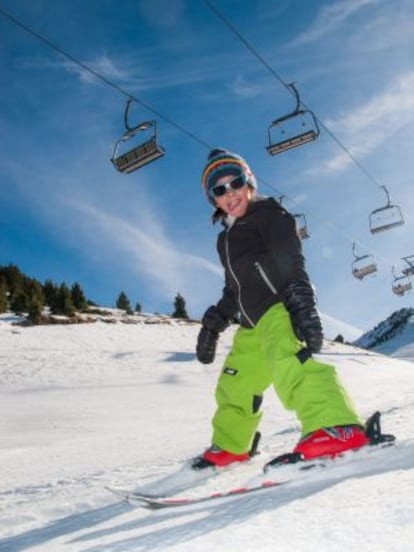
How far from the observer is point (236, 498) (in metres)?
1.75

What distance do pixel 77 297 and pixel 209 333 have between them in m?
55.7


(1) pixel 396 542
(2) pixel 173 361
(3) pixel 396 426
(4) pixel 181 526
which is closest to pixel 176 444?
(3) pixel 396 426

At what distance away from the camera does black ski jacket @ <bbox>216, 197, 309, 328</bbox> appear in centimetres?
271

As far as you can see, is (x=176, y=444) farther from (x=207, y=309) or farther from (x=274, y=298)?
(x=274, y=298)

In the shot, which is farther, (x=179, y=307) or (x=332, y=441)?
(x=179, y=307)

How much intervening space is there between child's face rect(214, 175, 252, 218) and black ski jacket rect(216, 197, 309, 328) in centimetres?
8

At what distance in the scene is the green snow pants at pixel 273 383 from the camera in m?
2.23

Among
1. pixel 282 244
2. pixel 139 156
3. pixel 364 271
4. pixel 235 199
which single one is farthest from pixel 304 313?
pixel 364 271

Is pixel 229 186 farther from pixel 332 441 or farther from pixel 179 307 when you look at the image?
pixel 179 307

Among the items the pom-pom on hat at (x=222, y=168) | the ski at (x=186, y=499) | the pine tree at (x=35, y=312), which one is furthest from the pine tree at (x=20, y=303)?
the ski at (x=186, y=499)

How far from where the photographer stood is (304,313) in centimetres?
246

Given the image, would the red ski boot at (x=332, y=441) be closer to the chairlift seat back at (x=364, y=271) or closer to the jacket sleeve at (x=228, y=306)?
the jacket sleeve at (x=228, y=306)

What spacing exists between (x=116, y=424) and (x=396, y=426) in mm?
4413

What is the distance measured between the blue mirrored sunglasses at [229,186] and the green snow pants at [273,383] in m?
0.80
